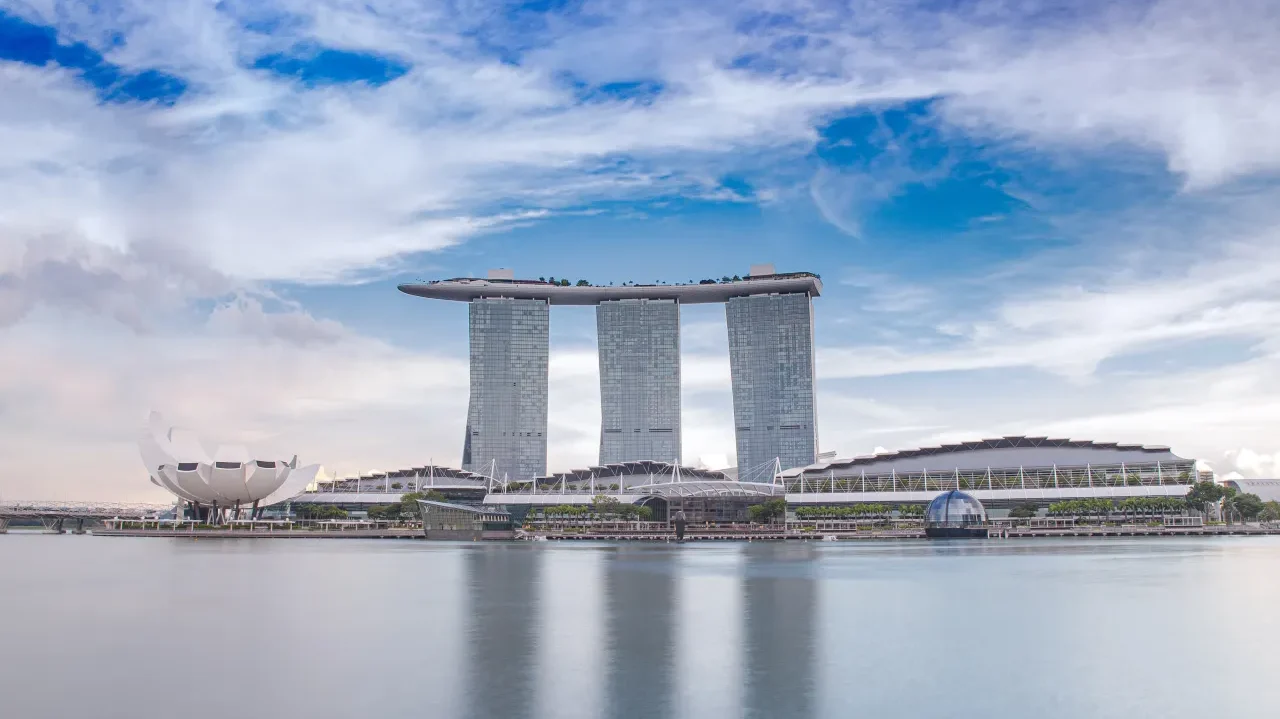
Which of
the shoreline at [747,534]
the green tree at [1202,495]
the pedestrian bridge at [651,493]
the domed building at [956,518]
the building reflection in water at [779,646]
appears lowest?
the building reflection in water at [779,646]

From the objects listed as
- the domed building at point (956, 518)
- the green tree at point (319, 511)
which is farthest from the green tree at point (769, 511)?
the green tree at point (319, 511)

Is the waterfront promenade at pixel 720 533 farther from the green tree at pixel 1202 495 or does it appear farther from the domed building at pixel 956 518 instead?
the domed building at pixel 956 518

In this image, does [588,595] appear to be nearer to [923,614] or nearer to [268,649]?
[923,614]

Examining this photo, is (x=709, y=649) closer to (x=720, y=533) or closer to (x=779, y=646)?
(x=779, y=646)

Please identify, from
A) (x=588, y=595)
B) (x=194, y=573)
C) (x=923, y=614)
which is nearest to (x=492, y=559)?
(x=194, y=573)

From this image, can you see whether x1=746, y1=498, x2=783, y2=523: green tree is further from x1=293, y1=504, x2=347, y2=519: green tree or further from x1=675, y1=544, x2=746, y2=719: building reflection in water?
x1=675, y1=544, x2=746, y2=719: building reflection in water

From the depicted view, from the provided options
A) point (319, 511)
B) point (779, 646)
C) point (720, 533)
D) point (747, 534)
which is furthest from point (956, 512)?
point (319, 511)

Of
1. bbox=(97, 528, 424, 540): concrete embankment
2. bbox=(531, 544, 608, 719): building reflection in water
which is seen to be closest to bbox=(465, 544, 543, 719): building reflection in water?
bbox=(531, 544, 608, 719): building reflection in water
